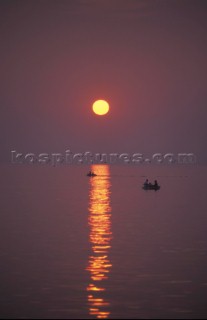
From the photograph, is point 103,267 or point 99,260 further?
point 99,260

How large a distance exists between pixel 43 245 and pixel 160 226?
61.4ft

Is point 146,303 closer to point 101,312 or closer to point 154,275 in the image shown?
point 101,312

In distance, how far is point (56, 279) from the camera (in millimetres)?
36625

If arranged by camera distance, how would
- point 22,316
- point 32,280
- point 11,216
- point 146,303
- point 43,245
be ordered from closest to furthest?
point 22,316
point 146,303
point 32,280
point 43,245
point 11,216

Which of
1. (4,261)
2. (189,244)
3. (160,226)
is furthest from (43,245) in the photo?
(160,226)

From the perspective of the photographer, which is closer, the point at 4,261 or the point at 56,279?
the point at 56,279

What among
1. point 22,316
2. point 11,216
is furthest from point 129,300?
point 11,216

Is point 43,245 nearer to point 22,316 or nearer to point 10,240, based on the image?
point 10,240

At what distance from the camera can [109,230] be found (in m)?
61.1

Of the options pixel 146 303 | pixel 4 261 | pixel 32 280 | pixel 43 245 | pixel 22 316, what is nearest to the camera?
A: pixel 22 316

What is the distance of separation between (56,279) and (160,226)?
1182 inches

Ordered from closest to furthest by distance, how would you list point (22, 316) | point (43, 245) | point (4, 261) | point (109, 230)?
point (22, 316), point (4, 261), point (43, 245), point (109, 230)

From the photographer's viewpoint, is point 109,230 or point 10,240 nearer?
point 10,240

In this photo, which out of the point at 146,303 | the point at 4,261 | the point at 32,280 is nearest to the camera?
the point at 146,303
